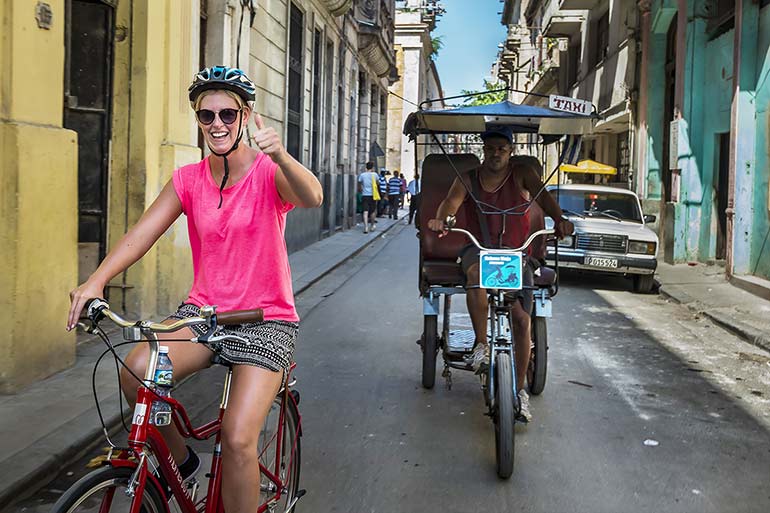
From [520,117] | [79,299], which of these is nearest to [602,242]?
[520,117]

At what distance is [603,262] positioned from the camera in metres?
12.8

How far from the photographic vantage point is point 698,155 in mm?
16578

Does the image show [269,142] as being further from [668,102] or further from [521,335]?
[668,102]

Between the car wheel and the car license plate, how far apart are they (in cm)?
52

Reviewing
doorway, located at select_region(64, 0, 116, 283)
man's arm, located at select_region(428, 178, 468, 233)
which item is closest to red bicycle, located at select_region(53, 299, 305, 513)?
man's arm, located at select_region(428, 178, 468, 233)

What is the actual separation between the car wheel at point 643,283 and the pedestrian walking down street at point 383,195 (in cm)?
1710

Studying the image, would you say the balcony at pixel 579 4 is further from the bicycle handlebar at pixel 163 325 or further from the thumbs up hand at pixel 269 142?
the bicycle handlebar at pixel 163 325

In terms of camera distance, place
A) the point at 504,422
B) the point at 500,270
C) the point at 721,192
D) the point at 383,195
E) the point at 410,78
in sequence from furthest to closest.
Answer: the point at 410,78, the point at 383,195, the point at 721,192, the point at 500,270, the point at 504,422

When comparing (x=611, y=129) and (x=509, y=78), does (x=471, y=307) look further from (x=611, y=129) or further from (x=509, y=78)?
(x=509, y=78)

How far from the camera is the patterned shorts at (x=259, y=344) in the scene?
2979 mm

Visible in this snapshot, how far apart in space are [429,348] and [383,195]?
25.4 metres

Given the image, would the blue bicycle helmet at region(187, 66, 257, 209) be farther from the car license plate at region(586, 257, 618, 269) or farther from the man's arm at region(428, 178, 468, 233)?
the car license plate at region(586, 257, 618, 269)

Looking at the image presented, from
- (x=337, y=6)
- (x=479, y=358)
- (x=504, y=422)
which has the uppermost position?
(x=337, y=6)

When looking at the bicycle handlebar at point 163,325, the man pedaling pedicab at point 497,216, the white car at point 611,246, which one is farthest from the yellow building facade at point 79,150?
the white car at point 611,246
